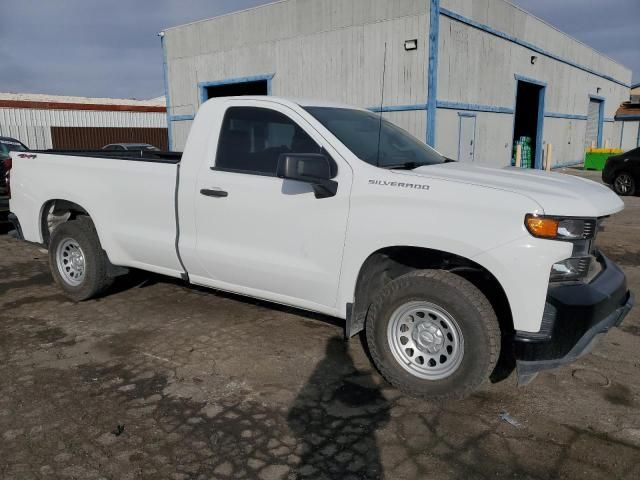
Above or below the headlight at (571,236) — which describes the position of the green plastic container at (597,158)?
below

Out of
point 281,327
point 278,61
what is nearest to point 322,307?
point 281,327

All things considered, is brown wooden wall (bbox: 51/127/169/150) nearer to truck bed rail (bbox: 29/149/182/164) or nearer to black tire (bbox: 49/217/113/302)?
truck bed rail (bbox: 29/149/182/164)

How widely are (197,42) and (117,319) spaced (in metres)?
17.0

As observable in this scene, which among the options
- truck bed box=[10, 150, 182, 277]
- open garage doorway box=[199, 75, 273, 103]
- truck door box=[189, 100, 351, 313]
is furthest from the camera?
open garage doorway box=[199, 75, 273, 103]

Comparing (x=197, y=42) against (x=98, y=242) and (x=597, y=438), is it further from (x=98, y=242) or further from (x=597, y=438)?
(x=597, y=438)

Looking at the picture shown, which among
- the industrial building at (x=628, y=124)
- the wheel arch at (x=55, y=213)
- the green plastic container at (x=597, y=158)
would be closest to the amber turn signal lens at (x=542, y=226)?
the wheel arch at (x=55, y=213)

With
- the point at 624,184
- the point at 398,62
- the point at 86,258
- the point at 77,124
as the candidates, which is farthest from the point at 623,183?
the point at 77,124

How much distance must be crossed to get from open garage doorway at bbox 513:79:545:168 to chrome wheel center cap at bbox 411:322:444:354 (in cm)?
1758

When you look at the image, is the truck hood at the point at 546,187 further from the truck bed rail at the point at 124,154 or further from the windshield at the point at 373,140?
the truck bed rail at the point at 124,154

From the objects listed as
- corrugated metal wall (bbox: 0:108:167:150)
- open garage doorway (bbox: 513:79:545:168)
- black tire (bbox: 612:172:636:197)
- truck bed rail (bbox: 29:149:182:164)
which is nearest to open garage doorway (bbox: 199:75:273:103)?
open garage doorway (bbox: 513:79:545:168)

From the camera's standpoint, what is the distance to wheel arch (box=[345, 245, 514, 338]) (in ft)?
11.5

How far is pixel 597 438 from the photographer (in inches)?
121

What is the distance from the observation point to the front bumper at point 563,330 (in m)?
3.03

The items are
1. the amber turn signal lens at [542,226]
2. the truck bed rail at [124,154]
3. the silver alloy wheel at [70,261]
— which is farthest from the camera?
the silver alloy wheel at [70,261]
